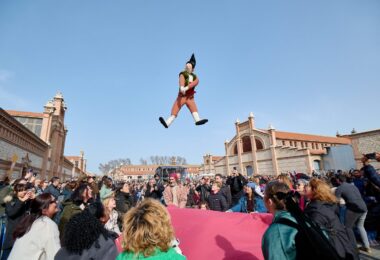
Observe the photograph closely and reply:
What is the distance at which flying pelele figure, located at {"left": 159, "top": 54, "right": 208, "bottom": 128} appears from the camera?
5.57 meters

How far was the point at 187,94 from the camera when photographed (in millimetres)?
5801

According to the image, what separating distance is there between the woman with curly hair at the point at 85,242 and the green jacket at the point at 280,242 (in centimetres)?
175

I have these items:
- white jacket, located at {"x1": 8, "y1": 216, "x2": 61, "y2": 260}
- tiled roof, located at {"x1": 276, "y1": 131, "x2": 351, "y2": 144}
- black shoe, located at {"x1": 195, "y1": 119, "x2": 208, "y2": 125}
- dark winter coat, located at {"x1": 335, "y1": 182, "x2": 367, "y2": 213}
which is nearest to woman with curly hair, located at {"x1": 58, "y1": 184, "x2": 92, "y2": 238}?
white jacket, located at {"x1": 8, "y1": 216, "x2": 61, "y2": 260}

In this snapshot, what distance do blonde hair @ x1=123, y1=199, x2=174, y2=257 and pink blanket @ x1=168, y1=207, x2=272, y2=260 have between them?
1796mm

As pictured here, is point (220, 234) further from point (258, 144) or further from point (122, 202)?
point (258, 144)

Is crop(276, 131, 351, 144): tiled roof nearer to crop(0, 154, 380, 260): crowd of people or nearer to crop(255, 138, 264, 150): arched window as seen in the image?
crop(255, 138, 264, 150): arched window

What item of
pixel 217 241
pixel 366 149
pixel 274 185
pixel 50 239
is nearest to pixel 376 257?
pixel 217 241

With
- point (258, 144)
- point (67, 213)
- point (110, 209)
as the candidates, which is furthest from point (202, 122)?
point (258, 144)

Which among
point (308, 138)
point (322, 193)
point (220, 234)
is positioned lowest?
point (220, 234)

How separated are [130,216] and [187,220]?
2701mm

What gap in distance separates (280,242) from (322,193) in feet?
6.67

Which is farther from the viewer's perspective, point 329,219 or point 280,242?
point 329,219

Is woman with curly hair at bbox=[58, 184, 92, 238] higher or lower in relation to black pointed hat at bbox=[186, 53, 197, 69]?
lower

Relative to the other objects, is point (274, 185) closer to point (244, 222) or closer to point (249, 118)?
point (244, 222)
